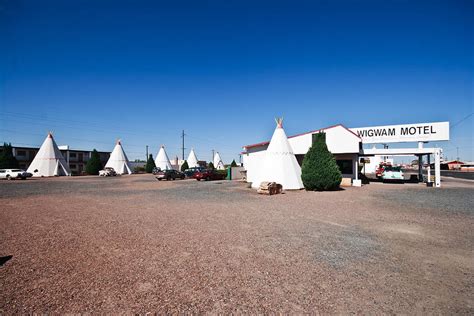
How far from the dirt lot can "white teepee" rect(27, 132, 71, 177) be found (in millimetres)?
36868

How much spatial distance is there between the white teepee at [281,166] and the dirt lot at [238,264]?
8.58 metres

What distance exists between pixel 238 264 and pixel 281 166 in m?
12.9

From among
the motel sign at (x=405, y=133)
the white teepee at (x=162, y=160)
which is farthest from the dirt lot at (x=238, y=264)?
the white teepee at (x=162, y=160)

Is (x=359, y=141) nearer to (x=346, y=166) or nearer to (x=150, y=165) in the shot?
(x=346, y=166)

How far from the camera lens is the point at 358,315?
2826 mm

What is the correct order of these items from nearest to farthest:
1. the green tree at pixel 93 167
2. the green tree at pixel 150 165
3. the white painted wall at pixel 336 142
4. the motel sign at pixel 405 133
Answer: the white painted wall at pixel 336 142
the motel sign at pixel 405 133
the green tree at pixel 93 167
the green tree at pixel 150 165

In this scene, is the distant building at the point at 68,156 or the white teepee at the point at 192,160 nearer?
the distant building at the point at 68,156

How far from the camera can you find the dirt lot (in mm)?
3088

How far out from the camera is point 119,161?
49219mm

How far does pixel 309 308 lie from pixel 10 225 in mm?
8158

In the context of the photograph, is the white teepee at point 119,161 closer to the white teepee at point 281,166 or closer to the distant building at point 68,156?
the distant building at point 68,156

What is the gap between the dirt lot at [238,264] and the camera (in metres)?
3.09

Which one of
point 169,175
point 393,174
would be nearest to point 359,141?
point 393,174

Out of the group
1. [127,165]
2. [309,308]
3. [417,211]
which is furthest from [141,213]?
[127,165]
